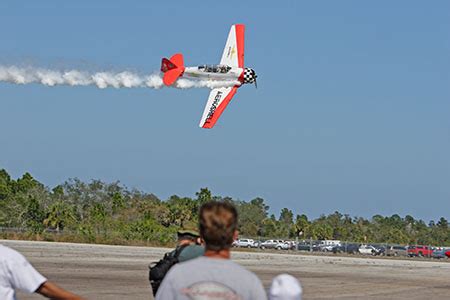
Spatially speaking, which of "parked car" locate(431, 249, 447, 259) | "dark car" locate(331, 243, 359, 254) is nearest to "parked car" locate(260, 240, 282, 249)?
"dark car" locate(331, 243, 359, 254)

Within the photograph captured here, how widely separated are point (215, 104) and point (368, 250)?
4277cm

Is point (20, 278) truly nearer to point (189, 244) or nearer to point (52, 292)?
point (52, 292)

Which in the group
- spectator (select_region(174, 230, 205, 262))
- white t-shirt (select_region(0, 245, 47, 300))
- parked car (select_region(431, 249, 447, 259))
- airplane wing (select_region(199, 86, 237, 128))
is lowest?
white t-shirt (select_region(0, 245, 47, 300))

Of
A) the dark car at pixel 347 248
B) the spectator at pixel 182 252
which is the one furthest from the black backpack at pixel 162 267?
the dark car at pixel 347 248

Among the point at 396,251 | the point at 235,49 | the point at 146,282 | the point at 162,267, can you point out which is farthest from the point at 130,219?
the point at 162,267

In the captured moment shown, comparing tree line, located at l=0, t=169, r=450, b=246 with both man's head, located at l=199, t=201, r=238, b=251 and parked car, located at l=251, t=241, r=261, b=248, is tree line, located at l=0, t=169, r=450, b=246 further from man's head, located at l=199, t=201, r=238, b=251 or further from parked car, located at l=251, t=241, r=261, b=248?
man's head, located at l=199, t=201, r=238, b=251

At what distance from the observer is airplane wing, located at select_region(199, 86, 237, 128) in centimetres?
4347

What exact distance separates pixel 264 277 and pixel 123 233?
4428cm

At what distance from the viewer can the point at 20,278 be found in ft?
20.5

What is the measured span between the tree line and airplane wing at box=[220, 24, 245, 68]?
356 inches

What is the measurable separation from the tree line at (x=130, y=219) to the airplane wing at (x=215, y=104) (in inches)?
322

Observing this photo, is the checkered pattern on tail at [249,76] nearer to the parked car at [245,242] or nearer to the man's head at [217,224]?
the man's head at [217,224]

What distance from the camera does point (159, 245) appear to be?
239ft

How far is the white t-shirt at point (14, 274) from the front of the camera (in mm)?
6225
